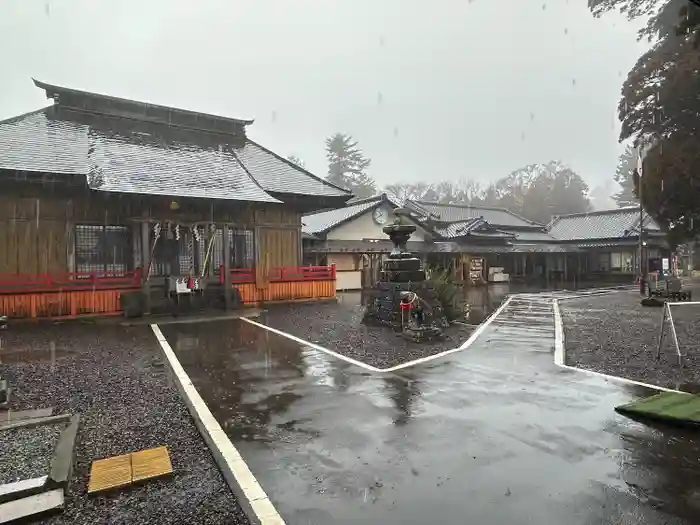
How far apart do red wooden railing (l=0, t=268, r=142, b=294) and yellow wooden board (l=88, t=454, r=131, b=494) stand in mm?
10996

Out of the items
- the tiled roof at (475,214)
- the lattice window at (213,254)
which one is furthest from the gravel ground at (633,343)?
the tiled roof at (475,214)

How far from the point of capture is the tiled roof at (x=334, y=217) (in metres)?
25.7

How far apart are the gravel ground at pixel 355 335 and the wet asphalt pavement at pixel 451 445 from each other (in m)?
0.84

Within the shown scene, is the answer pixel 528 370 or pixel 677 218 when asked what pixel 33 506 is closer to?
pixel 528 370

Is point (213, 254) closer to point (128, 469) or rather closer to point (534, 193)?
point (128, 469)

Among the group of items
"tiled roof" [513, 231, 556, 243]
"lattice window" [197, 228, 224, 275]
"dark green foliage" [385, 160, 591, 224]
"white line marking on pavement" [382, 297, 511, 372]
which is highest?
"dark green foliage" [385, 160, 591, 224]

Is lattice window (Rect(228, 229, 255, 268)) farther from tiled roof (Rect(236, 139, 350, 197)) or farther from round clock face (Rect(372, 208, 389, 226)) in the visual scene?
round clock face (Rect(372, 208, 389, 226))

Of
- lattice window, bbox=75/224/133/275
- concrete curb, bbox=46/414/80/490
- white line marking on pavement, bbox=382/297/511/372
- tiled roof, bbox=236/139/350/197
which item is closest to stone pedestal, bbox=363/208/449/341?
white line marking on pavement, bbox=382/297/511/372

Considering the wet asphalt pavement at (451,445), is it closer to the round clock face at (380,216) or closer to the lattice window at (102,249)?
the lattice window at (102,249)

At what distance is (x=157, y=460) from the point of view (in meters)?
3.70

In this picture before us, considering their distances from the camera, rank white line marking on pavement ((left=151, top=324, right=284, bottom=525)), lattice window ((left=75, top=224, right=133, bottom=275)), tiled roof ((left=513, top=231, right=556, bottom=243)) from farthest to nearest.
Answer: tiled roof ((left=513, top=231, right=556, bottom=243)) → lattice window ((left=75, top=224, right=133, bottom=275)) → white line marking on pavement ((left=151, top=324, right=284, bottom=525))

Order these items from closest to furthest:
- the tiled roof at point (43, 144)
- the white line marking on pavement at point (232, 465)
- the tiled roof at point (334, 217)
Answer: the white line marking on pavement at point (232, 465) < the tiled roof at point (43, 144) < the tiled roof at point (334, 217)

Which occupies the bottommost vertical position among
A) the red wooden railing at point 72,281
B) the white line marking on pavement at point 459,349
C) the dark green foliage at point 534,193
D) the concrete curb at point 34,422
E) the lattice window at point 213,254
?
the white line marking on pavement at point 459,349

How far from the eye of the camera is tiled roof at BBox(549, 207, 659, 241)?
3300cm
